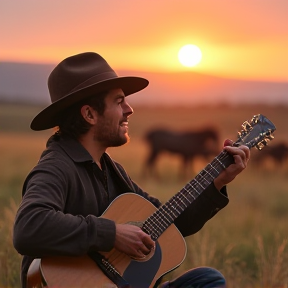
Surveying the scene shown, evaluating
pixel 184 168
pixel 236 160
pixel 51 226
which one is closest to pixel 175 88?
pixel 184 168

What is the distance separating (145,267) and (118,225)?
0.28m

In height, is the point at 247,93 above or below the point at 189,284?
below

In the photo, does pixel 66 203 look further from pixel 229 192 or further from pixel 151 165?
pixel 151 165

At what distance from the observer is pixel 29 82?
74000mm

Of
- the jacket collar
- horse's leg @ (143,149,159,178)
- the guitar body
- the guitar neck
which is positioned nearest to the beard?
the jacket collar

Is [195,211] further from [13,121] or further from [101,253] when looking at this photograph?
[13,121]

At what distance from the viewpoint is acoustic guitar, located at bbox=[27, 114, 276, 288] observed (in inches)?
157

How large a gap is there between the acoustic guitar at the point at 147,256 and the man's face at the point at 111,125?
300 millimetres

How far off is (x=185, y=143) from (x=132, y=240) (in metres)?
24.4

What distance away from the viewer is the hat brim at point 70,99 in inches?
171

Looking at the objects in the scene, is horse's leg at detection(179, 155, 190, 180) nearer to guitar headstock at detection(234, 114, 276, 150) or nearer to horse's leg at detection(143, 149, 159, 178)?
horse's leg at detection(143, 149, 159, 178)

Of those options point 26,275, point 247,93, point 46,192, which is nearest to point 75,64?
point 46,192

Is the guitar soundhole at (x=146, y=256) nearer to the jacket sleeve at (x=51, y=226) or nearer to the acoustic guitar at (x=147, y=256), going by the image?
the acoustic guitar at (x=147, y=256)

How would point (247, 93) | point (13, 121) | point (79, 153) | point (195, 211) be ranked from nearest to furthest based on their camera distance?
1. point (79, 153)
2. point (195, 211)
3. point (13, 121)
4. point (247, 93)
